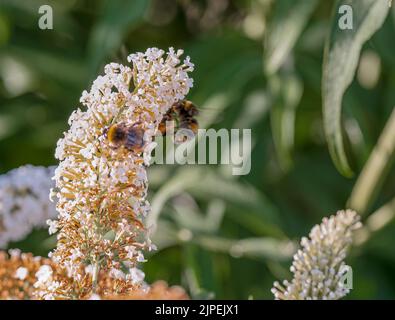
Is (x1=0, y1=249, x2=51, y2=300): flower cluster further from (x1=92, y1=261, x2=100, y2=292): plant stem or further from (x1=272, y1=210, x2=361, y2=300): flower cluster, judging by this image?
(x1=272, y1=210, x2=361, y2=300): flower cluster

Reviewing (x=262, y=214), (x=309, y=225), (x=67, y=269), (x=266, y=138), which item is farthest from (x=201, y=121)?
(x=67, y=269)

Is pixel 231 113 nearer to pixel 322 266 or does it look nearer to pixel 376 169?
pixel 376 169

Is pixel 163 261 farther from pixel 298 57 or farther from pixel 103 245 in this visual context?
pixel 103 245

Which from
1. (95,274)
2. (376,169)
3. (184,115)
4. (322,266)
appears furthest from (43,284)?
(376,169)

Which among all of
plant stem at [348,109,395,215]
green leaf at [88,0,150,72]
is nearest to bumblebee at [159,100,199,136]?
green leaf at [88,0,150,72]

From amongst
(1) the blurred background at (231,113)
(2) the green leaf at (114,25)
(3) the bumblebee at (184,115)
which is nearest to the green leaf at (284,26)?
(1) the blurred background at (231,113)
